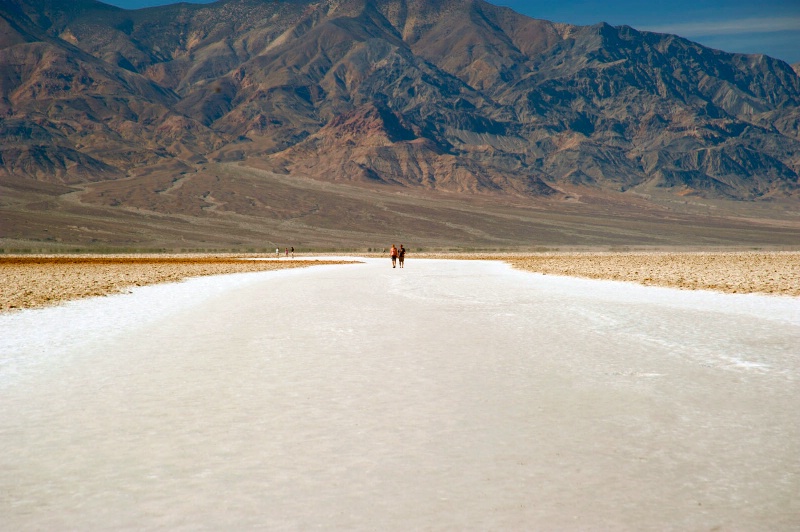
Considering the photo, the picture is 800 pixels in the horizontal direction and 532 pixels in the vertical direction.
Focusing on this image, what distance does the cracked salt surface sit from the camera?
5.15 m

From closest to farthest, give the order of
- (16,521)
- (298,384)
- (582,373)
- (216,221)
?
(16,521) → (298,384) → (582,373) → (216,221)

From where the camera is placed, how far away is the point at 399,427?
7227 mm

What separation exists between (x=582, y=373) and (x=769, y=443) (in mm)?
3567

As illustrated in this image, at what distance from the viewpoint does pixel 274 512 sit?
5.06 metres

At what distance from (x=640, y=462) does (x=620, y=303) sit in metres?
15.5

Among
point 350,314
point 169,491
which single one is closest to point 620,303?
point 350,314

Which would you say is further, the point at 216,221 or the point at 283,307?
the point at 216,221

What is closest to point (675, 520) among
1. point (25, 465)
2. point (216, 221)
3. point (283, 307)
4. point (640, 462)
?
point (640, 462)

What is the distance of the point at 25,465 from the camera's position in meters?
6.03

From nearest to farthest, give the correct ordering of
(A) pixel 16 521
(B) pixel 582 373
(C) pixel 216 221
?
1. (A) pixel 16 521
2. (B) pixel 582 373
3. (C) pixel 216 221

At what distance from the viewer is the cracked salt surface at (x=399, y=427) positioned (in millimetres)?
5148

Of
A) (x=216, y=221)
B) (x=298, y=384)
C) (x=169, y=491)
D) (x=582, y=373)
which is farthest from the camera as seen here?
(x=216, y=221)

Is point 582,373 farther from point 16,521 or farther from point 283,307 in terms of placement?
point 283,307

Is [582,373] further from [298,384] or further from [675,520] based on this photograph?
[675,520]
